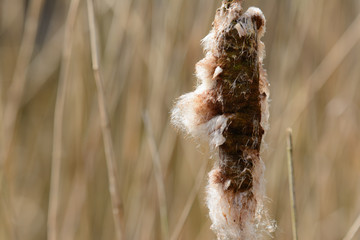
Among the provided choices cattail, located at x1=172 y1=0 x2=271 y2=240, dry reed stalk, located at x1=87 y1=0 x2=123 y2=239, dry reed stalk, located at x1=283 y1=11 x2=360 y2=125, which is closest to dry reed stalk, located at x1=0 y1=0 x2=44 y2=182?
dry reed stalk, located at x1=87 y1=0 x2=123 y2=239

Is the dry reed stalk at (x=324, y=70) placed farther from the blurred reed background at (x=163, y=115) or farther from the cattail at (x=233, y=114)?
the cattail at (x=233, y=114)

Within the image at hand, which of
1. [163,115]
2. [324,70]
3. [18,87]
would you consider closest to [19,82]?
[18,87]

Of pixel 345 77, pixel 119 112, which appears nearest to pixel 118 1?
pixel 119 112

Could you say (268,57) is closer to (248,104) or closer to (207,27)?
(207,27)

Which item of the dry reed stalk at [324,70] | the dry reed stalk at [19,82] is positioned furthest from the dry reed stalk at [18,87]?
the dry reed stalk at [324,70]

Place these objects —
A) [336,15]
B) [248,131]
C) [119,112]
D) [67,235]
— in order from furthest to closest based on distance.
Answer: [119,112] → [336,15] → [67,235] → [248,131]

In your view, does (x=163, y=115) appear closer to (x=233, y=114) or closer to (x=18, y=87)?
(x=18, y=87)
